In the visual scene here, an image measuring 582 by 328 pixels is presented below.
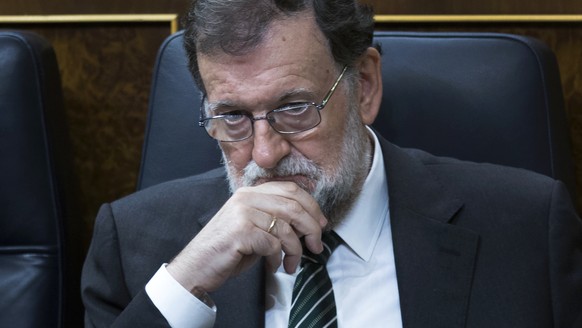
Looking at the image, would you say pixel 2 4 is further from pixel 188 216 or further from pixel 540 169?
pixel 540 169

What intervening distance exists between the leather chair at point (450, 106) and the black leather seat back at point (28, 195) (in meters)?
0.19

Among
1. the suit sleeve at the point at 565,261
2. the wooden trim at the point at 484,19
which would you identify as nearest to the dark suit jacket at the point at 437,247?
the suit sleeve at the point at 565,261

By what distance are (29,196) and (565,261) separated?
954 millimetres

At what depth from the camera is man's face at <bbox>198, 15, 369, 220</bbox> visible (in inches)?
58.2

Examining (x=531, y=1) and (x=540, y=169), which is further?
(x=531, y=1)

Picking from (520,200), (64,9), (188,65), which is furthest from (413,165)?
(64,9)

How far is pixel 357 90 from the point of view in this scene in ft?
5.22

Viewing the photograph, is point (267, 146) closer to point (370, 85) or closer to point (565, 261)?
point (370, 85)

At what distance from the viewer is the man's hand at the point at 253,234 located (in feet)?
4.80

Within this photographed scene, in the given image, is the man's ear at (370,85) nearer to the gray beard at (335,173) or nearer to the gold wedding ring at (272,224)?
the gray beard at (335,173)

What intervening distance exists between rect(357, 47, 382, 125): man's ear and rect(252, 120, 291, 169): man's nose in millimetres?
188

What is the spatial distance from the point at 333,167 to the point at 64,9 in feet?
2.81

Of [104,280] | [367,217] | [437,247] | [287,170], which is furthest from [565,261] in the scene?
[104,280]

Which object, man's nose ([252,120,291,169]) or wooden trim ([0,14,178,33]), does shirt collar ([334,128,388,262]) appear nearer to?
man's nose ([252,120,291,169])
